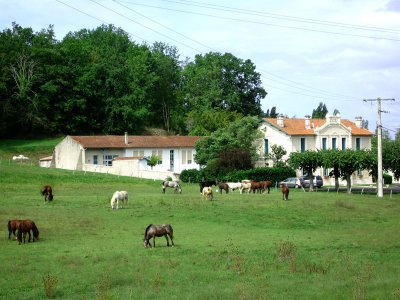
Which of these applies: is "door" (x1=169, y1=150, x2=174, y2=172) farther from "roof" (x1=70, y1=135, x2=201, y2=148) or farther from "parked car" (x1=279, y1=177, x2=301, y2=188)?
"parked car" (x1=279, y1=177, x2=301, y2=188)

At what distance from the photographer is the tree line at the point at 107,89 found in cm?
9556

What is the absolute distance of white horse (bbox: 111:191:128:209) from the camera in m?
40.1

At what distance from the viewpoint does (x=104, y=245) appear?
2700 centimetres

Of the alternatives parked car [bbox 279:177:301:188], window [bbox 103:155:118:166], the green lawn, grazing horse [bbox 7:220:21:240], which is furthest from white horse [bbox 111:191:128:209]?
window [bbox 103:155:118:166]

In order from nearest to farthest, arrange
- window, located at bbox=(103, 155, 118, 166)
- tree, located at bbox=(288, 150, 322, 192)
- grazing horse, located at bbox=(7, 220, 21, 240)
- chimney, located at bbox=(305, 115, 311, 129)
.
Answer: grazing horse, located at bbox=(7, 220, 21, 240)
tree, located at bbox=(288, 150, 322, 192)
window, located at bbox=(103, 155, 118, 166)
chimney, located at bbox=(305, 115, 311, 129)

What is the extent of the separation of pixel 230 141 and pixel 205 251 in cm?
5423

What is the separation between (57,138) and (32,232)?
2856 inches

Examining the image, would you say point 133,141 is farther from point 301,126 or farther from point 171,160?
point 301,126

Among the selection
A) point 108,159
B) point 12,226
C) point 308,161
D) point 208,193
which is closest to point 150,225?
point 12,226

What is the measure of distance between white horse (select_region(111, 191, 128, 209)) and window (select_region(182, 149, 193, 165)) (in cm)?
4641

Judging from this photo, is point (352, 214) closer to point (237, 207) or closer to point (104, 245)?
point (237, 207)

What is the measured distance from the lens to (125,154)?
3314 inches

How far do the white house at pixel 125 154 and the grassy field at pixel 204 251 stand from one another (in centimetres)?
2808

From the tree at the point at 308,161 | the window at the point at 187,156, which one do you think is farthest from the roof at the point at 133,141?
the tree at the point at 308,161
